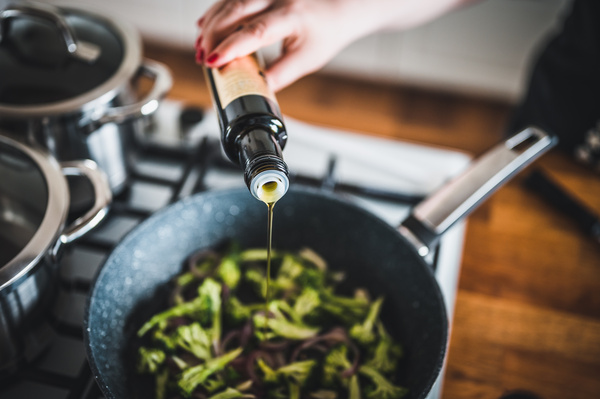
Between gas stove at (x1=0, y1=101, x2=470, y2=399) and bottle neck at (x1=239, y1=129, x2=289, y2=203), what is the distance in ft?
0.90

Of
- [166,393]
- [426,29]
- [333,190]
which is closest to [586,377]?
[333,190]

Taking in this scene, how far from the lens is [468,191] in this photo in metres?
0.74

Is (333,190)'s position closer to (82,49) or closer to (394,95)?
(82,49)

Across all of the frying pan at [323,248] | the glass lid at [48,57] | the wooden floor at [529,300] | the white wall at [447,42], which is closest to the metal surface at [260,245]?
the frying pan at [323,248]

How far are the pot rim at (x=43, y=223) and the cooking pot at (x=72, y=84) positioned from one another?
5 cm

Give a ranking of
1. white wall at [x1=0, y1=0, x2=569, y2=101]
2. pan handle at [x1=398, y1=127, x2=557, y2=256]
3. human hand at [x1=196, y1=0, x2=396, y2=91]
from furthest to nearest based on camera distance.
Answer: white wall at [x1=0, y1=0, x2=569, y2=101] → pan handle at [x1=398, y1=127, x2=557, y2=256] → human hand at [x1=196, y1=0, x2=396, y2=91]

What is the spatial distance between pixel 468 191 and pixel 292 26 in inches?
12.8

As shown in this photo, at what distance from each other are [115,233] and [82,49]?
0.94ft

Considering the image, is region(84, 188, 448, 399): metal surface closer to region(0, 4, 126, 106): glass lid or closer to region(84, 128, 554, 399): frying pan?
region(84, 128, 554, 399): frying pan

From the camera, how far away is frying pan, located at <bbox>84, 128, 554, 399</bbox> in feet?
2.18

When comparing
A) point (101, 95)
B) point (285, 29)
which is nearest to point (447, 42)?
point (285, 29)

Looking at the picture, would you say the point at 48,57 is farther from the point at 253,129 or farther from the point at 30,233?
the point at 253,129

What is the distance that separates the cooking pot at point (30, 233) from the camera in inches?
23.7

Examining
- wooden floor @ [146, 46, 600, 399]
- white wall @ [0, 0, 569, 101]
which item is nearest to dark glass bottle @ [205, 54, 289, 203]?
wooden floor @ [146, 46, 600, 399]
